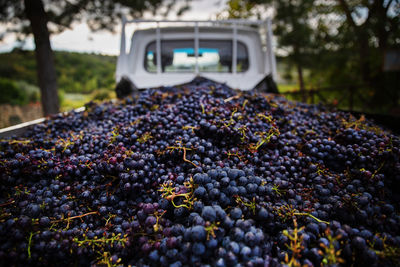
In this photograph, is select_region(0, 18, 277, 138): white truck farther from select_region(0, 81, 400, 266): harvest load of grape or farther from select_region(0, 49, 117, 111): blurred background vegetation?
select_region(0, 49, 117, 111): blurred background vegetation

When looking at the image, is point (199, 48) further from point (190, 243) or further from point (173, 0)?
point (173, 0)

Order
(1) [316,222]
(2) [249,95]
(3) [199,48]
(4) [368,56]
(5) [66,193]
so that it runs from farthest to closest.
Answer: (4) [368,56] → (3) [199,48] → (2) [249,95] → (5) [66,193] → (1) [316,222]

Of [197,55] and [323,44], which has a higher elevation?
[323,44]

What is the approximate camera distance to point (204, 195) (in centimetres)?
88

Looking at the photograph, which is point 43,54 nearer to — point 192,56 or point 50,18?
point 50,18

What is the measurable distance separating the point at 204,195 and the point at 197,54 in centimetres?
246

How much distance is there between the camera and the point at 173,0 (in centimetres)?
580

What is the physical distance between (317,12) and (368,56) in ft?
10.00

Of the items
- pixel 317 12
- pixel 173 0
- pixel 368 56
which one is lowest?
pixel 368 56

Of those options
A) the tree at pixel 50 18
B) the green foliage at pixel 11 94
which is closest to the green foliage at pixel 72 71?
the green foliage at pixel 11 94

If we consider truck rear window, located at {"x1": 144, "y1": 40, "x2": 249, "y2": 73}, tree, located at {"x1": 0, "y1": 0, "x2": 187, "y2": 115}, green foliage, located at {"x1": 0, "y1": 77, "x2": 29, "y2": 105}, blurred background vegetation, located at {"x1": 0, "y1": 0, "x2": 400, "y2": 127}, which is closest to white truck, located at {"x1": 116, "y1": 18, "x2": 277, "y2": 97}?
truck rear window, located at {"x1": 144, "y1": 40, "x2": 249, "y2": 73}

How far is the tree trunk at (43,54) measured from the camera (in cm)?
501

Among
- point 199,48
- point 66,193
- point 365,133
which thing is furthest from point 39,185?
point 199,48

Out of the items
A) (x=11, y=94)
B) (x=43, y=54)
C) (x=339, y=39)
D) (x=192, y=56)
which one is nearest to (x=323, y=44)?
(x=339, y=39)
